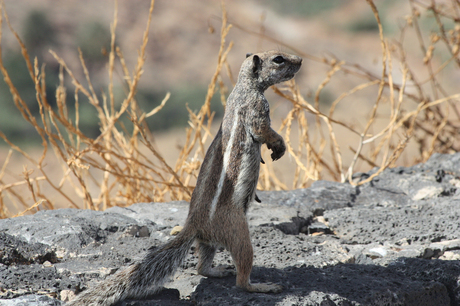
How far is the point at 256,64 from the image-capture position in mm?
2900

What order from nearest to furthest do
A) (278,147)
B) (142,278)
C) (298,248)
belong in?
(142,278), (278,147), (298,248)

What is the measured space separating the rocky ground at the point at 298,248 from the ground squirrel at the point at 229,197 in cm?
12

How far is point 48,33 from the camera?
2717cm

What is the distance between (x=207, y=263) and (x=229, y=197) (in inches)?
19.1

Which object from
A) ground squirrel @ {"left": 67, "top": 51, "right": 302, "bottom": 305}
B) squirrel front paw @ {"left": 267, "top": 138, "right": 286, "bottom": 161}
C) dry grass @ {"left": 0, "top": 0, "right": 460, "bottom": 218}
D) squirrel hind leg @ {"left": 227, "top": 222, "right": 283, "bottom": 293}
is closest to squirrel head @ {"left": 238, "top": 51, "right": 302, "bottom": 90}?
ground squirrel @ {"left": 67, "top": 51, "right": 302, "bottom": 305}

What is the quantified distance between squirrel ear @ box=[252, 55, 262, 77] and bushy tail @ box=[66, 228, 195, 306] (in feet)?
3.59

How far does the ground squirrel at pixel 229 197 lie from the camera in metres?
2.53

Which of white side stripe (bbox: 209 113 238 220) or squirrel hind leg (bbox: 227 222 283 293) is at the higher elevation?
white side stripe (bbox: 209 113 238 220)

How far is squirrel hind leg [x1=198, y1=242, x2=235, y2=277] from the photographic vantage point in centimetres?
283

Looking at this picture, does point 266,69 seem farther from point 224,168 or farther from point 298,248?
point 298,248

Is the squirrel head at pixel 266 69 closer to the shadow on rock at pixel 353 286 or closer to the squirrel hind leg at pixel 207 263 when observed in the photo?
the squirrel hind leg at pixel 207 263

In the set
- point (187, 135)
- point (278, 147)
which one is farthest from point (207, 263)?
point (187, 135)

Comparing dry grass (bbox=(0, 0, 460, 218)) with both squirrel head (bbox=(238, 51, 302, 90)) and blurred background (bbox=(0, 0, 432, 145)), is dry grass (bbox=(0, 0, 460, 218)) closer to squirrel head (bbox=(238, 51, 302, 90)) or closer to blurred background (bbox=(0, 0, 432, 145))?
squirrel head (bbox=(238, 51, 302, 90))

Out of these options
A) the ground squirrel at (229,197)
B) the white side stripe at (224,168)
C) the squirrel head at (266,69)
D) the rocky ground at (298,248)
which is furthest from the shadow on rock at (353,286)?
the squirrel head at (266,69)
